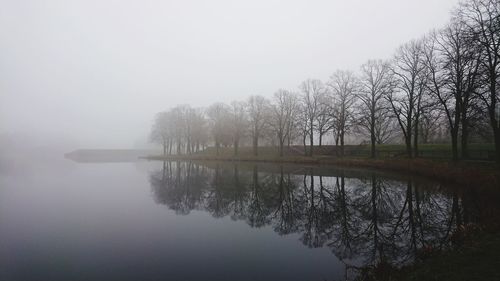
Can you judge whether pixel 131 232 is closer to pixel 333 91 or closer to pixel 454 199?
pixel 454 199

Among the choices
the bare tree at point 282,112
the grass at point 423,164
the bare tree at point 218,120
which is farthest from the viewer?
the bare tree at point 218,120

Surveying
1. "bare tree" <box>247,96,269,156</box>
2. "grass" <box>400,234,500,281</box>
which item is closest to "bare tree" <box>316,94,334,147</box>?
"bare tree" <box>247,96,269,156</box>

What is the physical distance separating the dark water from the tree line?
1069 centimetres

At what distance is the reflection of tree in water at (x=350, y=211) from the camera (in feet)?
31.9

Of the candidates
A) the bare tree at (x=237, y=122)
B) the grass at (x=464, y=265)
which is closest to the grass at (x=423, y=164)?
the bare tree at (x=237, y=122)

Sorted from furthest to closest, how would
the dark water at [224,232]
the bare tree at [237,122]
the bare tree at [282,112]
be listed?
the bare tree at [237,122] < the bare tree at [282,112] < the dark water at [224,232]

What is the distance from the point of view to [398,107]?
1521 inches

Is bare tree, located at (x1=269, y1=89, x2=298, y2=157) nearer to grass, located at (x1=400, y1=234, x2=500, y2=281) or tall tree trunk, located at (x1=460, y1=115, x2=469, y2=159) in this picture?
tall tree trunk, located at (x1=460, y1=115, x2=469, y2=159)

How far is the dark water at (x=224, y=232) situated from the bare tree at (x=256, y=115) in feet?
130

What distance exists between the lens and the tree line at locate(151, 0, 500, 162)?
70.9ft

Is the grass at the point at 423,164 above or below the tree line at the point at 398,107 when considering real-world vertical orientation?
below

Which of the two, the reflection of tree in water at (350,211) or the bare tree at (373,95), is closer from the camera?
the reflection of tree in water at (350,211)

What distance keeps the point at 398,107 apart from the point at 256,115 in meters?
29.4

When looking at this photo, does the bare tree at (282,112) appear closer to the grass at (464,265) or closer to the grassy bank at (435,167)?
the grassy bank at (435,167)
